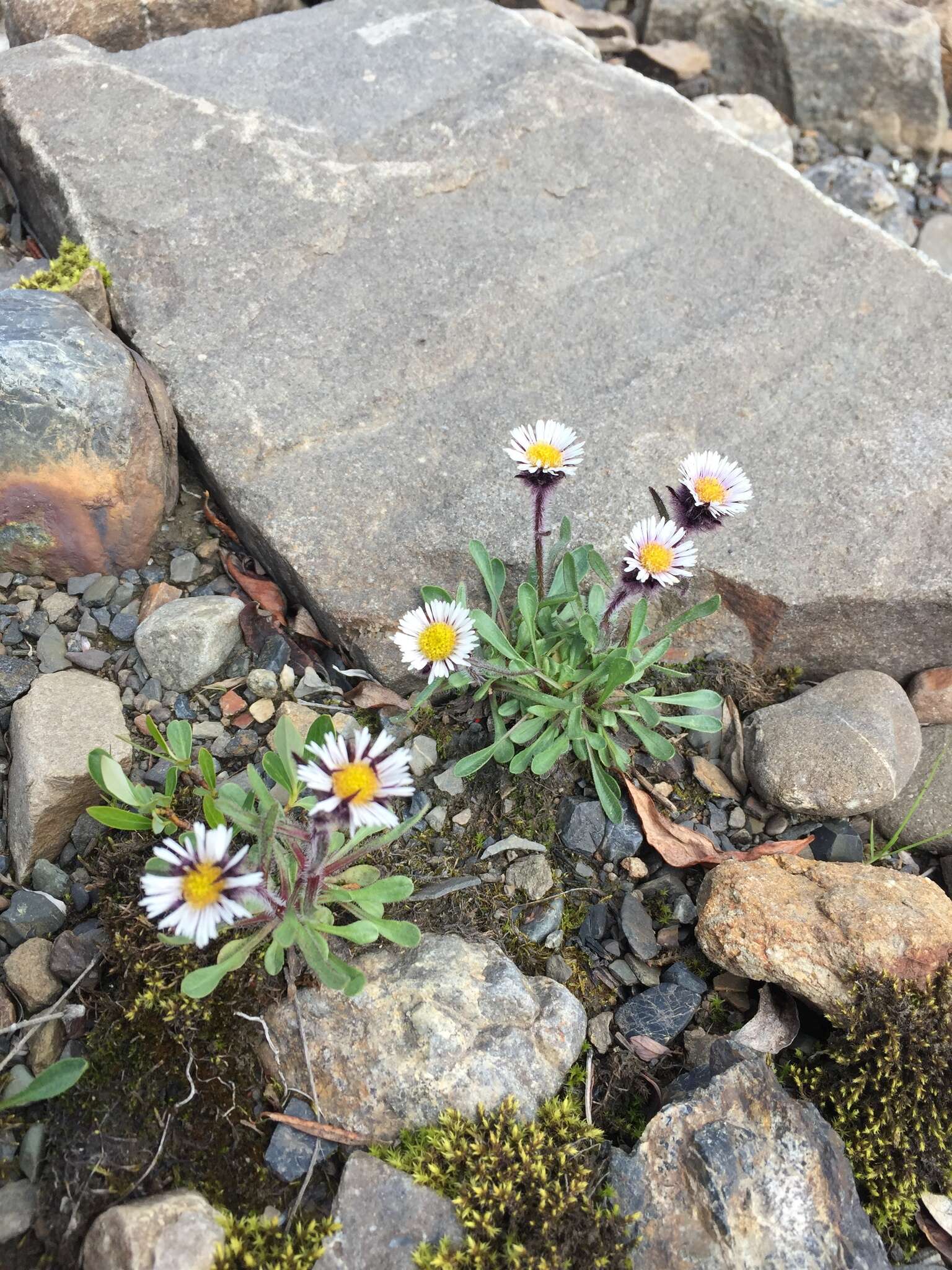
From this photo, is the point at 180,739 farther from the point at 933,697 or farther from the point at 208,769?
the point at 933,697

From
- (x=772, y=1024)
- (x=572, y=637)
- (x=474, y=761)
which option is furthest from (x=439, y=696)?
(x=772, y=1024)

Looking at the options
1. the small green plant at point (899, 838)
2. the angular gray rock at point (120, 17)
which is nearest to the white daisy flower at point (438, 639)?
the small green plant at point (899, 838)

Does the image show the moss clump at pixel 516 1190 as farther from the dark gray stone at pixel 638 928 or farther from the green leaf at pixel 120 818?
the green leaf at pixel 120 818

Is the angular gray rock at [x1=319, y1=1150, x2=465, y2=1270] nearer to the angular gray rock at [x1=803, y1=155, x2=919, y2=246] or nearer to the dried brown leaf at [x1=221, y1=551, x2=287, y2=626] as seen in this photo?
the dried brown leaf at [x1=221, y1=551, x2=287, y2=626]

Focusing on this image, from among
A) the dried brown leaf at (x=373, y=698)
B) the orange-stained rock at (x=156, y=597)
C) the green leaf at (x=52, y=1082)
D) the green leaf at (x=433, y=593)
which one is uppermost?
the green leaf at (x=433, y=593)

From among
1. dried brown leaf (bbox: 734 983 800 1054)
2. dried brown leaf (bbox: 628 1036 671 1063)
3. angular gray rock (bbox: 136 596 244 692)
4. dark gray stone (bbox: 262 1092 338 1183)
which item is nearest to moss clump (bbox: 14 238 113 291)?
angular gray rock (bbox: 136 596 244 692)

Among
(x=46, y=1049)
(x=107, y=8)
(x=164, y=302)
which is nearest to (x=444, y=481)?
(x=164, y=302)

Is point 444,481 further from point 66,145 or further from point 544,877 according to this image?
point 66,145
